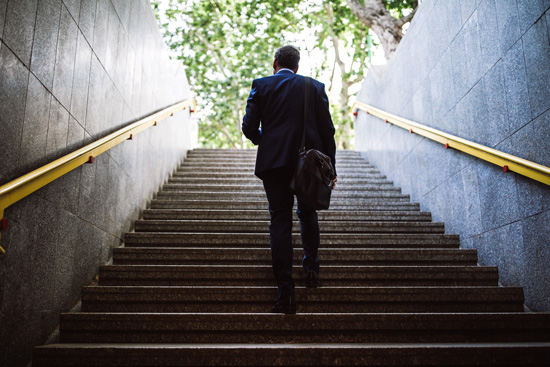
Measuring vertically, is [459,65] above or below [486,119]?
above

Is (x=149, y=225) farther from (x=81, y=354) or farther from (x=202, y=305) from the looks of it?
(x=81, y=354)

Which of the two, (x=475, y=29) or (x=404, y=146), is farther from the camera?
(x=404, y=146)

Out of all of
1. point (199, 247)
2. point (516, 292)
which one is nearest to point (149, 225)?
point (199, 247)

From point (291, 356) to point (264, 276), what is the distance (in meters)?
1.07

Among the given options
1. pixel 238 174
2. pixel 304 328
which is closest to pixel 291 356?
pixel 304 328

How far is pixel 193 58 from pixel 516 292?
1179 cm

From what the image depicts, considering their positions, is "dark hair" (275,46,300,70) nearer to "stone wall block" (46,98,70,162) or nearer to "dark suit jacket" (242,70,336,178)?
"dark suit jacket" (242,70,336,178)

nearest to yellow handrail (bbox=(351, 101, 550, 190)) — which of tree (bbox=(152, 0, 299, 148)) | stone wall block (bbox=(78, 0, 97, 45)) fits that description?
stone wall block (bbox=(78, 0, 97, 45))

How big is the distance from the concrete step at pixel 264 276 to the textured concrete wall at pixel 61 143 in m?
0.27

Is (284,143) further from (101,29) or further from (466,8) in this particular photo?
(466,8)

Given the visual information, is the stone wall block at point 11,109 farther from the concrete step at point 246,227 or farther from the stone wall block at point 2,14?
the concrete step at point 246,227

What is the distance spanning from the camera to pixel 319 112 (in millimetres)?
3051

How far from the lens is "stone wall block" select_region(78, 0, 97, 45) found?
3.26 meters

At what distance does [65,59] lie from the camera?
9.63ft
